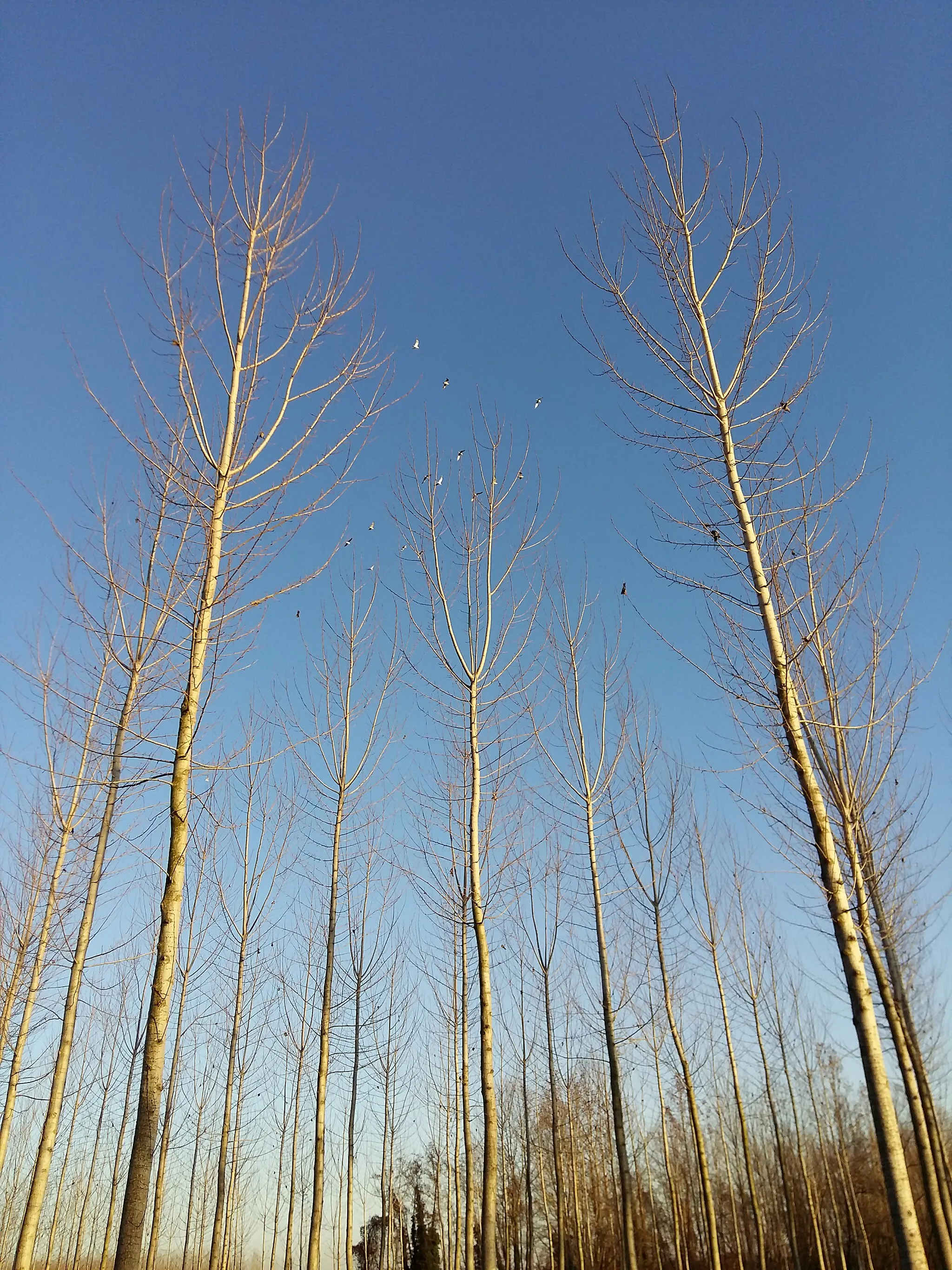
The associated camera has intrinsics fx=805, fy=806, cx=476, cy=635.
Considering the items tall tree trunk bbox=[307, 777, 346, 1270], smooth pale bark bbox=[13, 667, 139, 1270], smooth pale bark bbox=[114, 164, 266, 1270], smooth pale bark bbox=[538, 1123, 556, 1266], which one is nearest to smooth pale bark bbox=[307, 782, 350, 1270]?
tall tree trunk bbox=[307, 777, 346, 1270]

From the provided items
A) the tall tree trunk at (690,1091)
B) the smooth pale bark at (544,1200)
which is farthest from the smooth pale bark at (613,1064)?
the smooth pale bark at (544,1200)

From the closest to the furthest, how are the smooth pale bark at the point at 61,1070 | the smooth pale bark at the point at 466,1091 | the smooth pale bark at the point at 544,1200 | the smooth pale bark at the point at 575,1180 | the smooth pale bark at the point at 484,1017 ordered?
the smooth pale bark at the point at 484,1017
the smooth pale bark at the point at 61,1070
the smooth pale bark at the point at 466,1091
the smooth pale bark at the point at 575,1180
the smooth pale bark at the point at 544,1200

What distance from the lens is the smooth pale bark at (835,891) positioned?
3504 millimetres

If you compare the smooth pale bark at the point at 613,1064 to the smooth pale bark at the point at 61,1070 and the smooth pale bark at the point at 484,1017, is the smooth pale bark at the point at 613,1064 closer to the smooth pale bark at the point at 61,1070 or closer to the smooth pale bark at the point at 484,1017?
the smooth pale bark at the point at 484,1017

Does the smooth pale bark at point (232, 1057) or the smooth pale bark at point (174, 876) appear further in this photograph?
the smooth pale bark at point (232, 1057)

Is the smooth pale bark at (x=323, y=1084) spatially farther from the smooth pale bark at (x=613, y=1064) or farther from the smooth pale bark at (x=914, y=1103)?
the smooth pale bark at (x=914, y=1103)

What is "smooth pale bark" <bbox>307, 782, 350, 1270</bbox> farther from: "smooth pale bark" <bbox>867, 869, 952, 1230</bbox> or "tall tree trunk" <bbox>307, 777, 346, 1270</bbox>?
"smooth pale bark" <bbox>867, 869, 952, 1230</bbox>

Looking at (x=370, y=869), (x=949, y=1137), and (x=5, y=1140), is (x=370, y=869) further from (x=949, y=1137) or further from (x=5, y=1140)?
(x=949, y=1137)

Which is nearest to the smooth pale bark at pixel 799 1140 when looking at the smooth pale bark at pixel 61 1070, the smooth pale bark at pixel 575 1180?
the smooth pale bark at pixel 575 1180

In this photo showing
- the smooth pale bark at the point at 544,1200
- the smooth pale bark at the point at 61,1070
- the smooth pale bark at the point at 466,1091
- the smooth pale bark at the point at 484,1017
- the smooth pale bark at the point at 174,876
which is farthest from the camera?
the smooth pale bark at the point at 544,1200

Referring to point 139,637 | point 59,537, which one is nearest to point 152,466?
point 59,537

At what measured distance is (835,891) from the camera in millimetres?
4074

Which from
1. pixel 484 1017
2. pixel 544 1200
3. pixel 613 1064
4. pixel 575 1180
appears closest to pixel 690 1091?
pixel 613 1064

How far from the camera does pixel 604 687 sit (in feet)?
33.3
